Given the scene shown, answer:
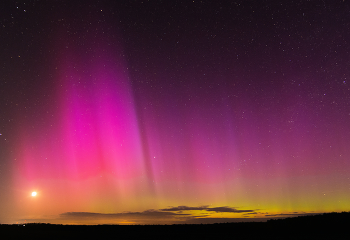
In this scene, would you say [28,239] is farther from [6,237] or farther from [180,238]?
[180,238]

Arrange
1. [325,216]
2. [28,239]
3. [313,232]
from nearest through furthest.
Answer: [28,239], [313,232], [325,216]

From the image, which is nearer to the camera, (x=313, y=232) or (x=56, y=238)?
(x=56, y=238)

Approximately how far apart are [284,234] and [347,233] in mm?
A: 3599

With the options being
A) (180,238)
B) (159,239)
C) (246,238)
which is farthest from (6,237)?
(246,238)

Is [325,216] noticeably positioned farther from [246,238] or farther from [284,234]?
[246,238]

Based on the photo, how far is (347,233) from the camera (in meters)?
14.4

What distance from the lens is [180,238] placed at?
13531 millimetres

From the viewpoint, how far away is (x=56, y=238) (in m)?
14.1

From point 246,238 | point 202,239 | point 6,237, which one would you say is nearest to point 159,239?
point 202,239

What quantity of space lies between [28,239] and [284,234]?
1439 centimetres

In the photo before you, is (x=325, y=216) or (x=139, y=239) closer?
(x=139, y=239)

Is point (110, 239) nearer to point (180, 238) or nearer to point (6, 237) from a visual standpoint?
point (180, 238)

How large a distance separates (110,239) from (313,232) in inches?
465

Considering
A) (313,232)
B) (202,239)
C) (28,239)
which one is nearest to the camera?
(202,239)
